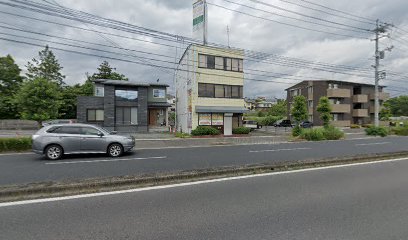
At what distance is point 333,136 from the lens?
22828 millimetres

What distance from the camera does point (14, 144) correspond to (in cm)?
1207

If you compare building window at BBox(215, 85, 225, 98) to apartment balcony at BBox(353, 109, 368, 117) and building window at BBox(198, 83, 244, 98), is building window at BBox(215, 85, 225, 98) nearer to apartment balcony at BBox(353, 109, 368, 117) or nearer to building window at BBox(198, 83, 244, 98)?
building window at BBox(198, 83, 244, 98)

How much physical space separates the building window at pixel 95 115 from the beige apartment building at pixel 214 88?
10.1 metres

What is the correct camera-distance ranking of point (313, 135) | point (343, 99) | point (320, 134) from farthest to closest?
point (343, 99), point (320, 134), point (313, 135)

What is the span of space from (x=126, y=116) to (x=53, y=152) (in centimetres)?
1687

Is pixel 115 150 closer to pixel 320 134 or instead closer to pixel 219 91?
pixel 219 91

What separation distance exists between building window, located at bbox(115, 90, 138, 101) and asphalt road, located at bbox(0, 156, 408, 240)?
905 inches

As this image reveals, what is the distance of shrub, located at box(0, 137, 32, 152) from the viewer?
38.9 feet

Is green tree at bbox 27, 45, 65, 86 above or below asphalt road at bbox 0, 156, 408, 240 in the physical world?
above

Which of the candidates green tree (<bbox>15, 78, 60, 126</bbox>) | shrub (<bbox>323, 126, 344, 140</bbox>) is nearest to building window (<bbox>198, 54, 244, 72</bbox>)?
shrub (<bbox>323, 126, 344, 140</bbox>)

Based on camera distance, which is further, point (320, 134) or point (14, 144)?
point (320, 134)

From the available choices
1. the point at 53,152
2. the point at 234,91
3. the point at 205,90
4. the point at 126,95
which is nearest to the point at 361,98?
the point at 234,91

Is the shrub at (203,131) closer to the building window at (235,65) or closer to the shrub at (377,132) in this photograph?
the building window at (235,65)

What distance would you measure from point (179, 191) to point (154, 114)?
2848 centimetres
